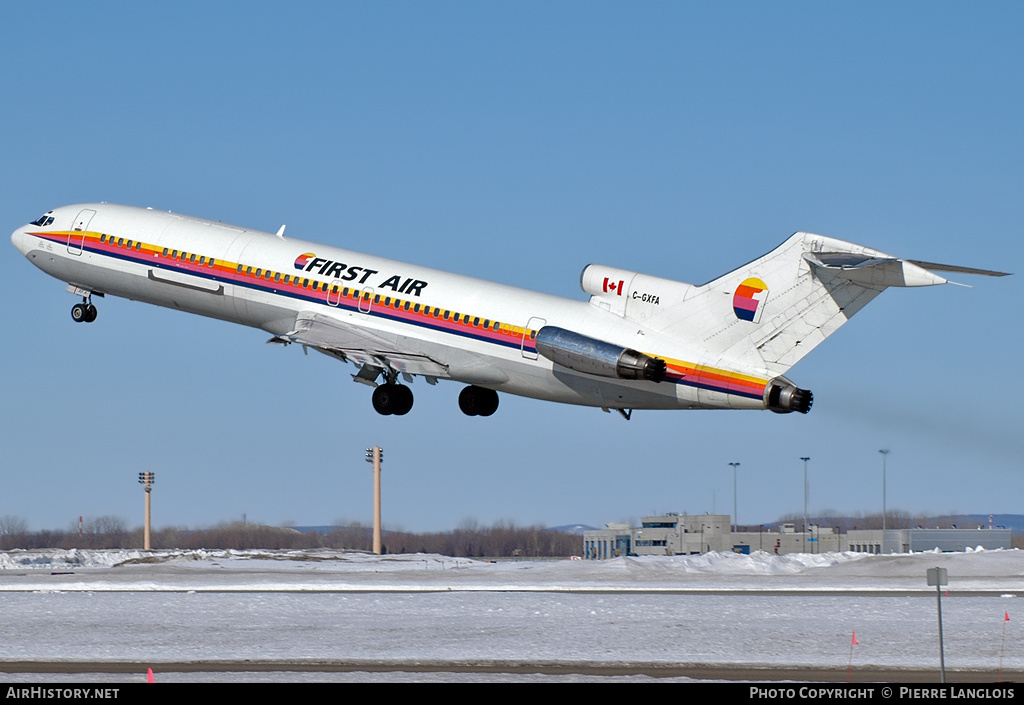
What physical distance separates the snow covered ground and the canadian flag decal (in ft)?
28.8

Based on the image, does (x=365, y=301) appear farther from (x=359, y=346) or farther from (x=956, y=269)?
(x=956, y=269)

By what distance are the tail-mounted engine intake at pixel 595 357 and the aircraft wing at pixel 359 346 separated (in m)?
4.54

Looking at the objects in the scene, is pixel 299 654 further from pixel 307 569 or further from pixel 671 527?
pixel 671 527

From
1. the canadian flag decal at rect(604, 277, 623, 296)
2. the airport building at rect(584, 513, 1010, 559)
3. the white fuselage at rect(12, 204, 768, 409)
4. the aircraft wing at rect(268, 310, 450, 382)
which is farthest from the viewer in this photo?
the airport building at rect(584, 513, 1010, 559)

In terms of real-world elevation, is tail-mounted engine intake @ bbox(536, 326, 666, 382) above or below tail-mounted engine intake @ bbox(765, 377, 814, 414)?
above

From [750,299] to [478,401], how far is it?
11.4 meters

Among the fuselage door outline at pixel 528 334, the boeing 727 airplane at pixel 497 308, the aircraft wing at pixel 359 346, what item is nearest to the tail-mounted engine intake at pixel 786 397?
the boeing 727 airplane at pixel 497 308

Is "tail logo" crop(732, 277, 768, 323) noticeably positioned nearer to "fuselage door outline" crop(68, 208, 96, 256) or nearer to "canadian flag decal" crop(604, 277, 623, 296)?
"canadian flag decal" crop(604, 277, 623, 296)

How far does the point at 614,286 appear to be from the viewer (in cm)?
3853

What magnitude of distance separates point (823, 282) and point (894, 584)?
16.3m

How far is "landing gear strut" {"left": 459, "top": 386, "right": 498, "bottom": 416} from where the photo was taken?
4425 centimetres

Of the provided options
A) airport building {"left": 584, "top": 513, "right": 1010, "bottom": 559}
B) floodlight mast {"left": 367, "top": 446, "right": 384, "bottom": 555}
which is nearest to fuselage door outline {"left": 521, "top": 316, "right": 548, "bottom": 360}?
floodlight mast {"left": 367, "top": 446, "right": 384, "bottom": 555}

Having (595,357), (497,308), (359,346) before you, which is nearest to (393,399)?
(359,346)

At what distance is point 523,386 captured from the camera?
40000 mm
